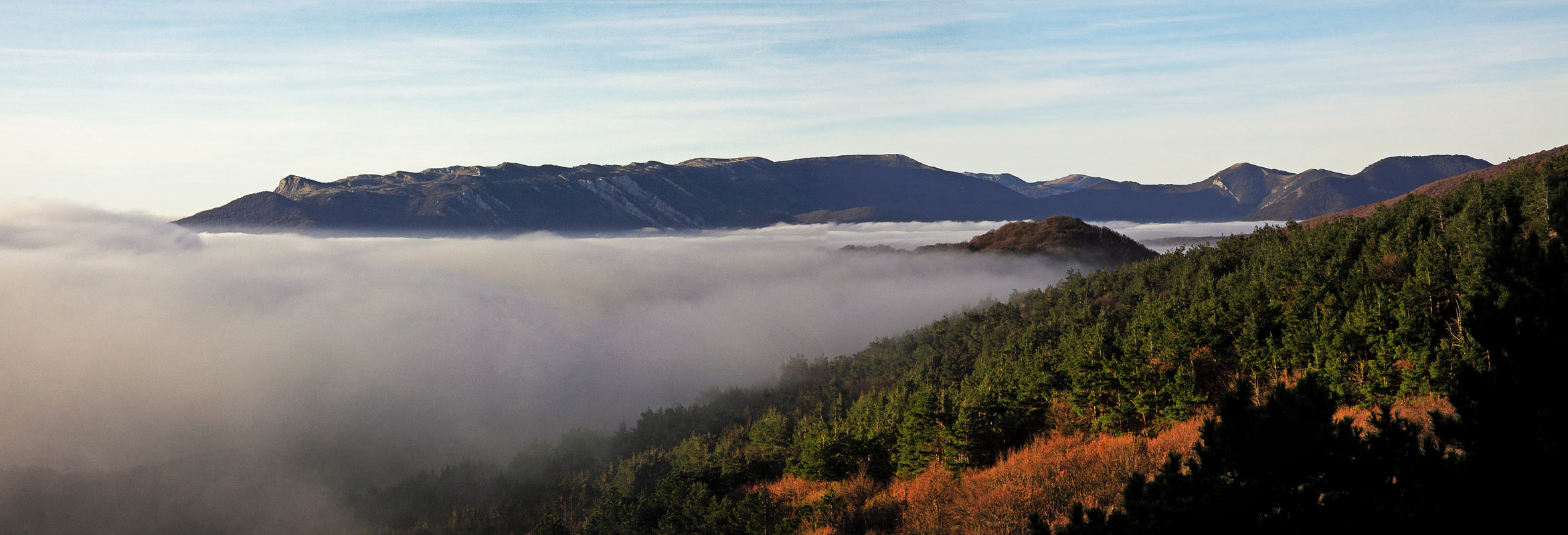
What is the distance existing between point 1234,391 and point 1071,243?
146892 millimetres

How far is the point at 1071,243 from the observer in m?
149

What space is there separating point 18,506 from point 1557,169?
265 m

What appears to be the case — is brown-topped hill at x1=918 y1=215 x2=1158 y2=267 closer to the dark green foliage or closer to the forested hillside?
the forested hillside

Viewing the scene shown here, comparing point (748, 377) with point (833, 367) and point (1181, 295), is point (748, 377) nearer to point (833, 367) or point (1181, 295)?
point (833, 367)

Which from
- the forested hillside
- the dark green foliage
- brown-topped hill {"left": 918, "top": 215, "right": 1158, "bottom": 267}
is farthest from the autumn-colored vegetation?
brown-topped hill {"left": 918, "top": 215, "right": 1158, "bottom": 267}

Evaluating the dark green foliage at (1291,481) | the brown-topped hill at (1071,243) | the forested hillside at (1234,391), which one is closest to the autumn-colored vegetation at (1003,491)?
the forested hillside at (1234,391)

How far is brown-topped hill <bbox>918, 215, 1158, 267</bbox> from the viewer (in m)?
→ 144

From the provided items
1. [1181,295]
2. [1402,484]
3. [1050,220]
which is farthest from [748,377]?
[1402,484]

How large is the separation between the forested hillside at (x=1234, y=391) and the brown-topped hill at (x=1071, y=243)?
74.1 metres

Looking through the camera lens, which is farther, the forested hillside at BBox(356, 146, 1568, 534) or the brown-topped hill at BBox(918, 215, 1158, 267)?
the brown-topped hill at BBox(918, 215, 1158, 267)

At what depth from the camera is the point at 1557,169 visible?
30344mm

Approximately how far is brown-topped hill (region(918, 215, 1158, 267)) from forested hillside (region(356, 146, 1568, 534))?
74114mm

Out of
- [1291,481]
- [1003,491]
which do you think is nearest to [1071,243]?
[1003,491]

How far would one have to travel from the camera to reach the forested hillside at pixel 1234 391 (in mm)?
9281
